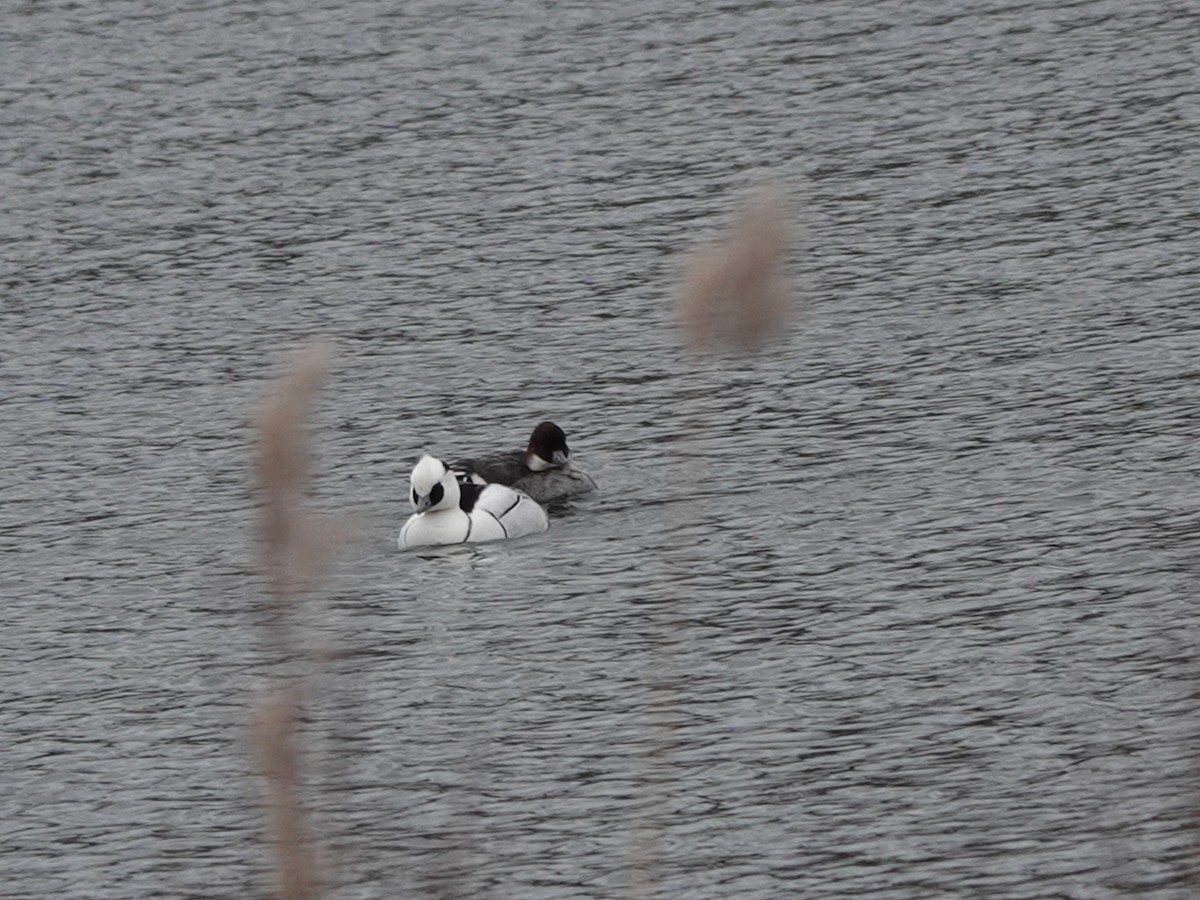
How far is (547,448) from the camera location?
879 inches

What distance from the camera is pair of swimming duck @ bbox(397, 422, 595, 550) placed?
21.3 metres

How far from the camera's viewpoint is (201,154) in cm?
3784

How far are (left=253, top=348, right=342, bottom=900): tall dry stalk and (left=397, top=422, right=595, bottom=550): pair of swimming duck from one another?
1533cm

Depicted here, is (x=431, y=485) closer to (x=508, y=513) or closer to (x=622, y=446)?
(x=508, y=513)

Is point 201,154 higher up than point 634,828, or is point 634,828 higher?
point 201,154

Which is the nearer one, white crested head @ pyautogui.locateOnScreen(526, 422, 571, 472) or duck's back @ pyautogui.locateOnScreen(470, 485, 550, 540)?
duck's back @ pyautogui.locateOnScreen(470, 485, 550, 540)

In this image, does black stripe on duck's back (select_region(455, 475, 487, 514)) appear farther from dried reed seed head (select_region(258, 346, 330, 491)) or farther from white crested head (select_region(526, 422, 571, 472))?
dried reed seed head (select_region(258, 346, 330, 491))

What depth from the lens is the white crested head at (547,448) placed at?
22109 mm

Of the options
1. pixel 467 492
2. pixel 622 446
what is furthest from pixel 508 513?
pixel 622 446

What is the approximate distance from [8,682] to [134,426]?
743 cm

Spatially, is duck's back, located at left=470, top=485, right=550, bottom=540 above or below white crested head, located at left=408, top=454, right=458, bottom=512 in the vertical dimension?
below

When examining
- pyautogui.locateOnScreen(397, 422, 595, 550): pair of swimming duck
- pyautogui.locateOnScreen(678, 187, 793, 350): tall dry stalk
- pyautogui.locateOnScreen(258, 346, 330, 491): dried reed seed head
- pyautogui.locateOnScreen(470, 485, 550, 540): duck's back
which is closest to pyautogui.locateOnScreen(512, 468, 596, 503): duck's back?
pyautogui.locateOnScreen(397, 422, 595, 550): pair of swimming duck

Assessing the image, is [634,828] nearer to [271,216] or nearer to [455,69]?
[271,216]

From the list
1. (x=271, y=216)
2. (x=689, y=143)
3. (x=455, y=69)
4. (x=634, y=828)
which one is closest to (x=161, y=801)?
(x=634, y=828)
